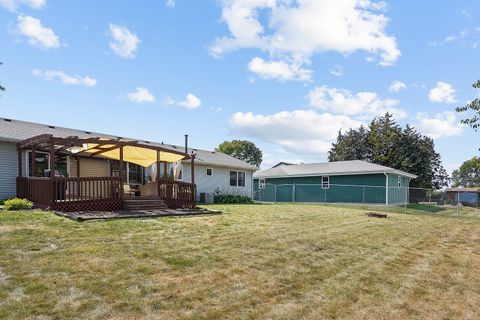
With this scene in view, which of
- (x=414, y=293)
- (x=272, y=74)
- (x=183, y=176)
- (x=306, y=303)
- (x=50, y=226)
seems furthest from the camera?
(x=183, y=176)

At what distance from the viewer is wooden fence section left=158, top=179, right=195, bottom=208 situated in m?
13.3

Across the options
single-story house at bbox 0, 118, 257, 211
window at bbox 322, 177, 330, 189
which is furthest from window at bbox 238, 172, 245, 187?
single-story house at bbox 0, 118, 257, 211

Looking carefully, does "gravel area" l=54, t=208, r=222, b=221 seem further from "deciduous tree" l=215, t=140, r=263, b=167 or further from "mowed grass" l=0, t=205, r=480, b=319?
"deciduous tree" l=215, t=140, r=263, b=167

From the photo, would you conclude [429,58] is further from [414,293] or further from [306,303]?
[306,303]

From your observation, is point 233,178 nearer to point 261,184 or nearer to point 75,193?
point 261,184

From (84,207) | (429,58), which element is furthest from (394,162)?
(84,207)

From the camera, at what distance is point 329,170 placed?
27.2 meters

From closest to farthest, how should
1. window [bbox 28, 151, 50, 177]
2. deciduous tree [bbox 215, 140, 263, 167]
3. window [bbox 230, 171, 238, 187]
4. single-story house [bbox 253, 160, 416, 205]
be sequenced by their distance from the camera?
window [bbox 28, 151, 50, 177] → window [bbox 230, 171, 238, 187] → single-story house [bbox 253, 160, 416, 205] → deciduous tree [bbox 215, 140, 263, 167]

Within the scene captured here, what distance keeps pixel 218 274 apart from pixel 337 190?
75.0ft

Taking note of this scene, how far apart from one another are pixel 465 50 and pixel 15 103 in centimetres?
1822

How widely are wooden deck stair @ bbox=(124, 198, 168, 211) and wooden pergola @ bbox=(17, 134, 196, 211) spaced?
28 cm

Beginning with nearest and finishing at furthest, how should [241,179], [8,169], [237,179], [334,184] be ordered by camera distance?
[8,169] < [237,179] < [241,179] < [334,184]

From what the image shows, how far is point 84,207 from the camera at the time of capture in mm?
11039

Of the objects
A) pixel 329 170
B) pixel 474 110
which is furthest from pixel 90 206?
pixel 329 170
